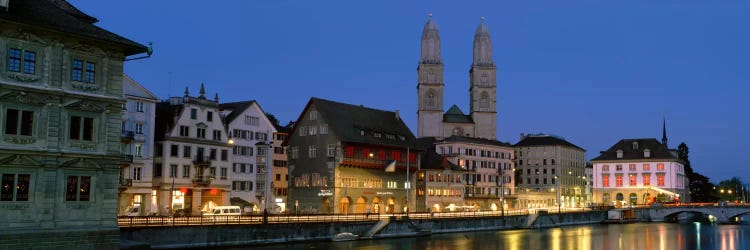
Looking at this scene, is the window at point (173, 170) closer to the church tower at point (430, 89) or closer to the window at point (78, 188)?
the window at point (78, 188)

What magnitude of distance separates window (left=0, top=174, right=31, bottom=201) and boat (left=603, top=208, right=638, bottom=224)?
331ft

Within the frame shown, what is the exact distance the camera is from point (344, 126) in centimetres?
9988

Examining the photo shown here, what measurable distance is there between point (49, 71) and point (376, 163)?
198 ft

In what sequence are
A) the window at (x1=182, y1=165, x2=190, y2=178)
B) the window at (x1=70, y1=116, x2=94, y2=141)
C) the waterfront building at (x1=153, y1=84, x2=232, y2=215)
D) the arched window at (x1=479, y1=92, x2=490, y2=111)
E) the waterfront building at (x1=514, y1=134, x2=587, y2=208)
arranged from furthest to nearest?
1. the arched window at (x1=479, y1=92, x2=490, y2=111)
2. the waterfront building at (x1=514, y1=134, x2=587, y2=208)
3. the window at (x1=182, y1=165, x2=190, y2=178)
4. the waterfront building at (x1=153, y1=84, x2=232, y2=215)
5. the window at (x1=70, y1=116, x2=94, y2=141)

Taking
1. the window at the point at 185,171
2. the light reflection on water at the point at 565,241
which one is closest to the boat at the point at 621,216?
the light reflection on water at the point at 565,241

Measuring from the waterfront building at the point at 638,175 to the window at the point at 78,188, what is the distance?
122776 millimetres

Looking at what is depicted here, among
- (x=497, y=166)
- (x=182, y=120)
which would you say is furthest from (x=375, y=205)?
(x=497, y=166)

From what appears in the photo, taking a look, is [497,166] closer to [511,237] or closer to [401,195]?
[401,195]

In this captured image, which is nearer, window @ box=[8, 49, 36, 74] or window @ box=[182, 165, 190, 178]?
window @ box=[8, 49, 36, 74]

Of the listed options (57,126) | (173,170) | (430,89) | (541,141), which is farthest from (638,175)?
(57,126)

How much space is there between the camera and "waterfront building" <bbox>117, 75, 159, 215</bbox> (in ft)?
258

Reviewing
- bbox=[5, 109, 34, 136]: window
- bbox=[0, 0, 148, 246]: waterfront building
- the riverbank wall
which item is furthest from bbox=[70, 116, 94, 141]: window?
the riverbank wall

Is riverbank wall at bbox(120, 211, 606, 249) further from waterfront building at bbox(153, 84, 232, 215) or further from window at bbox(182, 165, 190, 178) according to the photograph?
window at bbox(182, 165, 190, 178)

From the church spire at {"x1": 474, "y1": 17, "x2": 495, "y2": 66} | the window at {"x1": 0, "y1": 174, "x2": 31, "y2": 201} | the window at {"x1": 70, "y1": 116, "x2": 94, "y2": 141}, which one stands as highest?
the church spire at {"x1": 474, "y1": 17, "x2": 495, "y2": 66}
